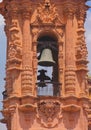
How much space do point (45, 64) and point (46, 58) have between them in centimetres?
46

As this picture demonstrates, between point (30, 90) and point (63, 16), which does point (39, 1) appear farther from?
point (30, 90)

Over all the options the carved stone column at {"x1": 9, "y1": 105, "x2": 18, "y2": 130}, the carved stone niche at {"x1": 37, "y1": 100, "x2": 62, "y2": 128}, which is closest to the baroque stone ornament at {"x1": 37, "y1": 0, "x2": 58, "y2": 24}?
the carved stone niche at {"x1": 37, "y1": 100, "x2": 62, "y2": 128}

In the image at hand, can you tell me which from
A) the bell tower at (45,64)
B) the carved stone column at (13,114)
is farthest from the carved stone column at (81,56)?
the carved stone column at (13,114)

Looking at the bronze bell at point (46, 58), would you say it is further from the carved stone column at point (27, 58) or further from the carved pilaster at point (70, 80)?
the carved pilaster at point (70, 80)

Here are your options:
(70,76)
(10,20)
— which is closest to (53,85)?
(70,76)

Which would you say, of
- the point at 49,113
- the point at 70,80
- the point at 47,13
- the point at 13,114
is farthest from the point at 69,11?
the point at 13,114

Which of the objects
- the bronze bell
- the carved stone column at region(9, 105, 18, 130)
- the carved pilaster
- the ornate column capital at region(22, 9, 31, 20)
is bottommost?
the carved stone column at region(9, 105, 18, 130)

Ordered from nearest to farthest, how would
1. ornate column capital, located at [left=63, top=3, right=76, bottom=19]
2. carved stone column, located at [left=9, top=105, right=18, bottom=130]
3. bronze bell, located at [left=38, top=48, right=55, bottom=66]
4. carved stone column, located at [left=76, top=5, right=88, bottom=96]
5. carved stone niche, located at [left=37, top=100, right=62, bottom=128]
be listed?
1. carved stone column, located at [left=9, top=105, right=18, bottom=130]
2. carved stone niche, located at [left=37, top=100, right=62, bottom=128]
3. carved stone column, located at [left=76, top=5, right=88, bottom=96]
4. bronze bell, located at [left=38, top=48, right=55, bottom=66]
5. ornate column capital, located at [left=63, top=3, right=76, bottom=19]

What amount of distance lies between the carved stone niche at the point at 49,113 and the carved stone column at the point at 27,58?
80 centimetres

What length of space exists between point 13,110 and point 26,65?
6.62 feet

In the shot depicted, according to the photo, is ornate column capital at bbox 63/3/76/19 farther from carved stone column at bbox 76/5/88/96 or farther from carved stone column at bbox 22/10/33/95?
carved stone column at bbox 22/10/33/95

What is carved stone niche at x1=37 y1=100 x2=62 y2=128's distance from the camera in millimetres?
38781

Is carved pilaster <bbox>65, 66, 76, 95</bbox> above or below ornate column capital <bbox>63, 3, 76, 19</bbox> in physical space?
below

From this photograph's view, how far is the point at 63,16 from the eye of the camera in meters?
40.2
